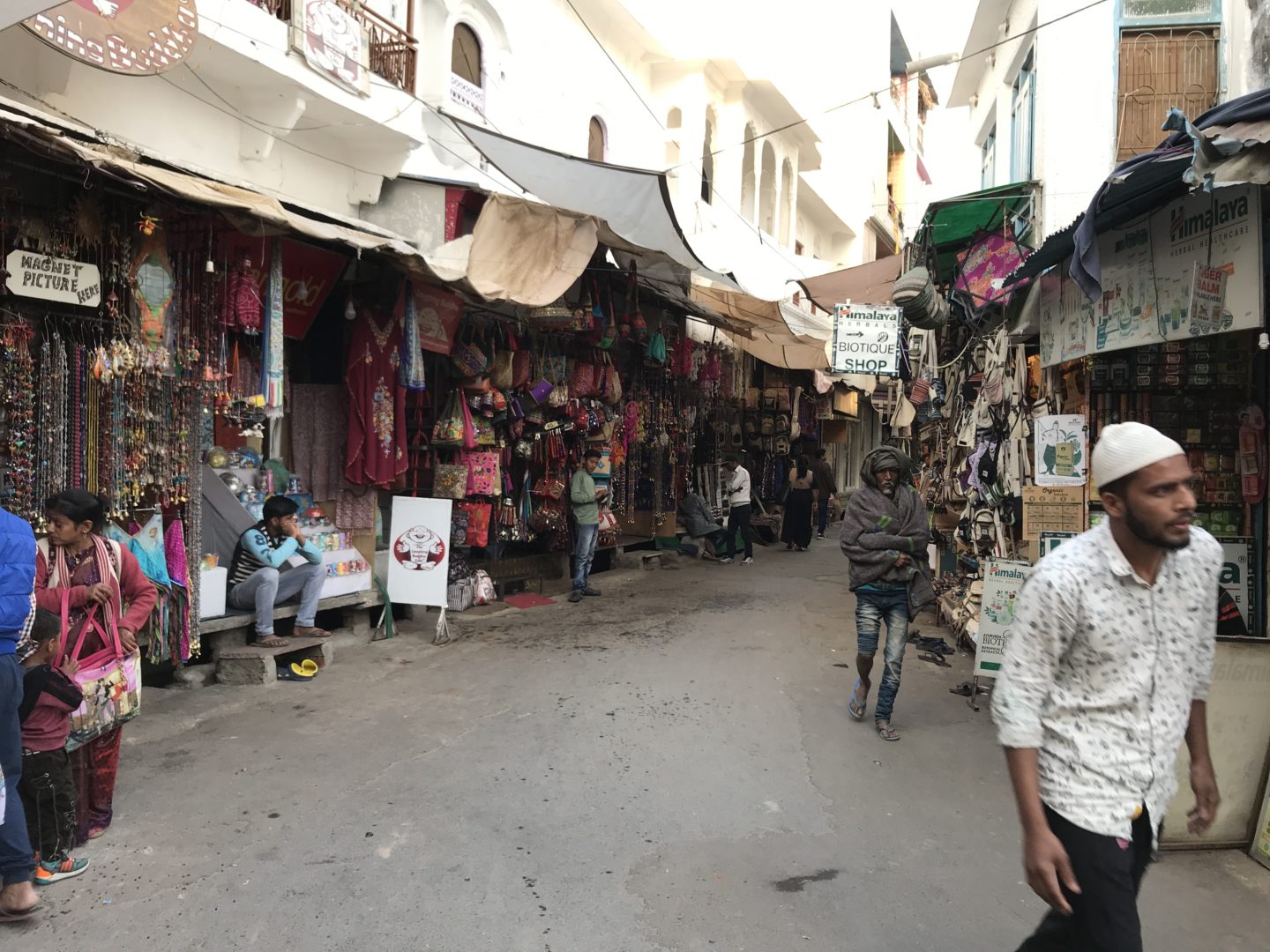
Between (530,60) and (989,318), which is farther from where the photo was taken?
(530,60)

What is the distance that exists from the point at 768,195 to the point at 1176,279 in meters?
16.5

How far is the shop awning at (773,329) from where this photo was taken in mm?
11953

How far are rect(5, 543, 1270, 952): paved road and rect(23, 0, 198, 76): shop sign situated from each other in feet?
13.3

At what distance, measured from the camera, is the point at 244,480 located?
7129 mm

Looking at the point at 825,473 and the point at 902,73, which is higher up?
the point at 902,73

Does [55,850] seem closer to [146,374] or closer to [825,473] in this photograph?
[146,374]

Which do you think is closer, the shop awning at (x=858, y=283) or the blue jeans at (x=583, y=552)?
the blue jeans at (x=583, y=552)

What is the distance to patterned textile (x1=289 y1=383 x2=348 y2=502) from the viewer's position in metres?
7.70

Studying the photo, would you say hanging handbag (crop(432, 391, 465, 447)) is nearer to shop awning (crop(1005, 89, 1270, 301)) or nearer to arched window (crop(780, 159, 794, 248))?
shop awning (crop(1005, 89, 1270, 301))

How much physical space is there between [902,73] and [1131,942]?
107ft

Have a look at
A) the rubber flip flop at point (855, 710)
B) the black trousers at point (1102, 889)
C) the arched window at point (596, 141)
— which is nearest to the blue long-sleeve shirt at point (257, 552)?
the rubber flip flop at point (855, 710)

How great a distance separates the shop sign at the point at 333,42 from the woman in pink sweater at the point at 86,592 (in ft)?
18.8

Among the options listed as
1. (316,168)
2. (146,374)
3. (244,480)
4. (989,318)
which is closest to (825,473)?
(989,318)

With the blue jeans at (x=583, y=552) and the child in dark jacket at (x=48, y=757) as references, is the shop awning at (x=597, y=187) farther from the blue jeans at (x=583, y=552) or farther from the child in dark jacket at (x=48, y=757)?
the child in dark jacket at (x=48, y=757)
